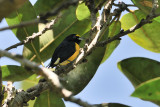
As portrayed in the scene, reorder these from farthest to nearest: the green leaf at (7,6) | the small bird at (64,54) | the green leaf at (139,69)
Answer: the small bird at (64,54) < the green leaf at (139,69) < the green leaf at (7,6)

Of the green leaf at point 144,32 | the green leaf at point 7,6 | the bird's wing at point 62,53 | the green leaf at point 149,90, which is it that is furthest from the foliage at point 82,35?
the green leaf at point 7,6

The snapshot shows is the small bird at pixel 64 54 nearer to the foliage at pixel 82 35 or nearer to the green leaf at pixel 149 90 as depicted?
the foliage at pixel 82 35

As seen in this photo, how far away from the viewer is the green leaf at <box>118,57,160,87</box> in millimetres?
2152

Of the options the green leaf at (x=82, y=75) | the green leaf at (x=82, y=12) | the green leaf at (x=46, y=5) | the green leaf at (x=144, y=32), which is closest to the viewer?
the green leaf at (x=82, y=75)

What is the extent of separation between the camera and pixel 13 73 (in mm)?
2631

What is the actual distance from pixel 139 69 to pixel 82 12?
3.50 feet

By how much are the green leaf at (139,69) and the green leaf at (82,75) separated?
298 mm

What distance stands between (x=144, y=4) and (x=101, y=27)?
0.56 meters

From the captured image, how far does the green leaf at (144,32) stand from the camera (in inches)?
112

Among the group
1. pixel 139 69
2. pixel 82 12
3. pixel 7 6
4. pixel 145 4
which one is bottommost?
pixel 7 6

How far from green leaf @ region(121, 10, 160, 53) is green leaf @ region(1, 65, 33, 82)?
47.6 inches

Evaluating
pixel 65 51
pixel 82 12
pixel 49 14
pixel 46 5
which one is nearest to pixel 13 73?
pixel 46 5

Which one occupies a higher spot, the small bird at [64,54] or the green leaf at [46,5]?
the small bird at [64,54]

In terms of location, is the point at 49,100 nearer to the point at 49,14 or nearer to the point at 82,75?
the point at 82,75
